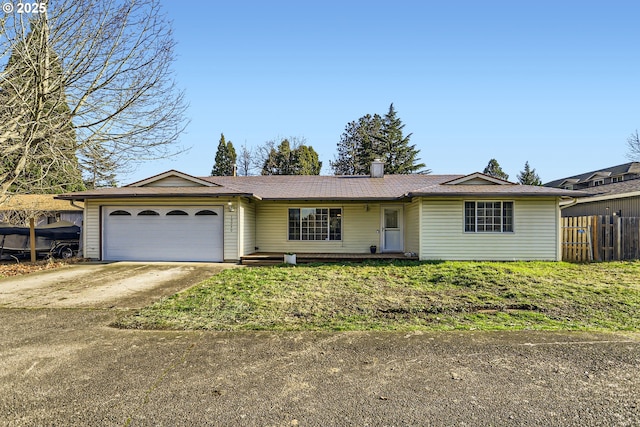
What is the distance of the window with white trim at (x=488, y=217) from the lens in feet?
38.8

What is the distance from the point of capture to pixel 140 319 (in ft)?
17.3

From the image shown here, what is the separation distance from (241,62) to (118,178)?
5497 millimetres

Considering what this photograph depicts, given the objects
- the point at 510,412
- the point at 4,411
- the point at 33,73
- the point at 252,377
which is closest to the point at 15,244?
the point at 33,73

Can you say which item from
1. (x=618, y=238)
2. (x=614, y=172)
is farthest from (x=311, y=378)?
(x=614, y=172)

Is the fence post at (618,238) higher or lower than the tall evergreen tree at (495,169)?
lower

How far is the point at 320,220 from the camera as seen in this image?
13734 millimetres

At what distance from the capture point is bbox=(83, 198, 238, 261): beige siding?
12195mm

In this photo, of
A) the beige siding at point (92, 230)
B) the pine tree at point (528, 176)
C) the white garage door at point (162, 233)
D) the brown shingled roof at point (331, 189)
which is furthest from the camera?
the pine tree at point (528, 176)

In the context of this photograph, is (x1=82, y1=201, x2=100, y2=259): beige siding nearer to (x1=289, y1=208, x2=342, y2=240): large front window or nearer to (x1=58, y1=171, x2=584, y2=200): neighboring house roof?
(x1=58, y1=171, x2=584, y2=200): neighboring house roof

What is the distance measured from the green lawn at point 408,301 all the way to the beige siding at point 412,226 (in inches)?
94.2

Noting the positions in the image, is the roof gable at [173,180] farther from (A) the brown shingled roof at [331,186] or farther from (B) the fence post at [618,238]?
(B) the fence post at [618,238]

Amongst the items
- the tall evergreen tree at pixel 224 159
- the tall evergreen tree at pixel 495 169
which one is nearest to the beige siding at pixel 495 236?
the tall evergreen tree at pixel 224 159

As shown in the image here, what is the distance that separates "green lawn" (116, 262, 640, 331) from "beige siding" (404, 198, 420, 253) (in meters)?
2.39

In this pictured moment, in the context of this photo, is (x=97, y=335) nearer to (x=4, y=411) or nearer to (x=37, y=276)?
(x=4, y=411)
